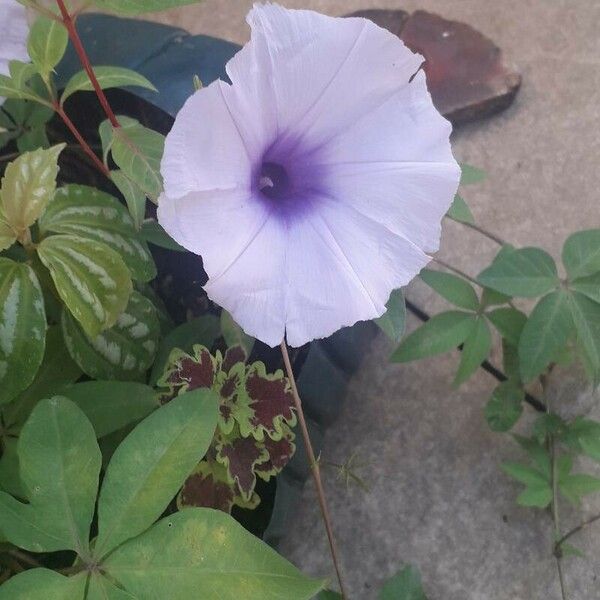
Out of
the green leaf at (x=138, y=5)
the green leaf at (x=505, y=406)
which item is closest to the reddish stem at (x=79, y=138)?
the green leaf at (x=138, y=5)

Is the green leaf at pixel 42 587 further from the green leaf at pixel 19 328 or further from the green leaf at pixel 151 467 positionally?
the green leaf at pixel 19 328

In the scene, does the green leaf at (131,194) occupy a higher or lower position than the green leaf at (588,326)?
higher

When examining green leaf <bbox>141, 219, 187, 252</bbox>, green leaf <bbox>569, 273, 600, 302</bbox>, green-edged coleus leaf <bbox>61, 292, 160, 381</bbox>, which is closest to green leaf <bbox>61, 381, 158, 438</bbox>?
green-edged coleus leaf <bbox>61, 292, 160, 381</bbox>

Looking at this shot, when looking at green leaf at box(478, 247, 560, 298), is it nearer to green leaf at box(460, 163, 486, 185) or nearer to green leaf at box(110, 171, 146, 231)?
green leaf at box(460, 163, 486, 185)

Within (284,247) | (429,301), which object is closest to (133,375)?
(284,247)

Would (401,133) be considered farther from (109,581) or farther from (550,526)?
(550,526)

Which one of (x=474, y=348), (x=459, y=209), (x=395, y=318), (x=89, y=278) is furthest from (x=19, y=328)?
(x=474, y=348)

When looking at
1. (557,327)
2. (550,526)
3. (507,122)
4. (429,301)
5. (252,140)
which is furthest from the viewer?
(507,122)
